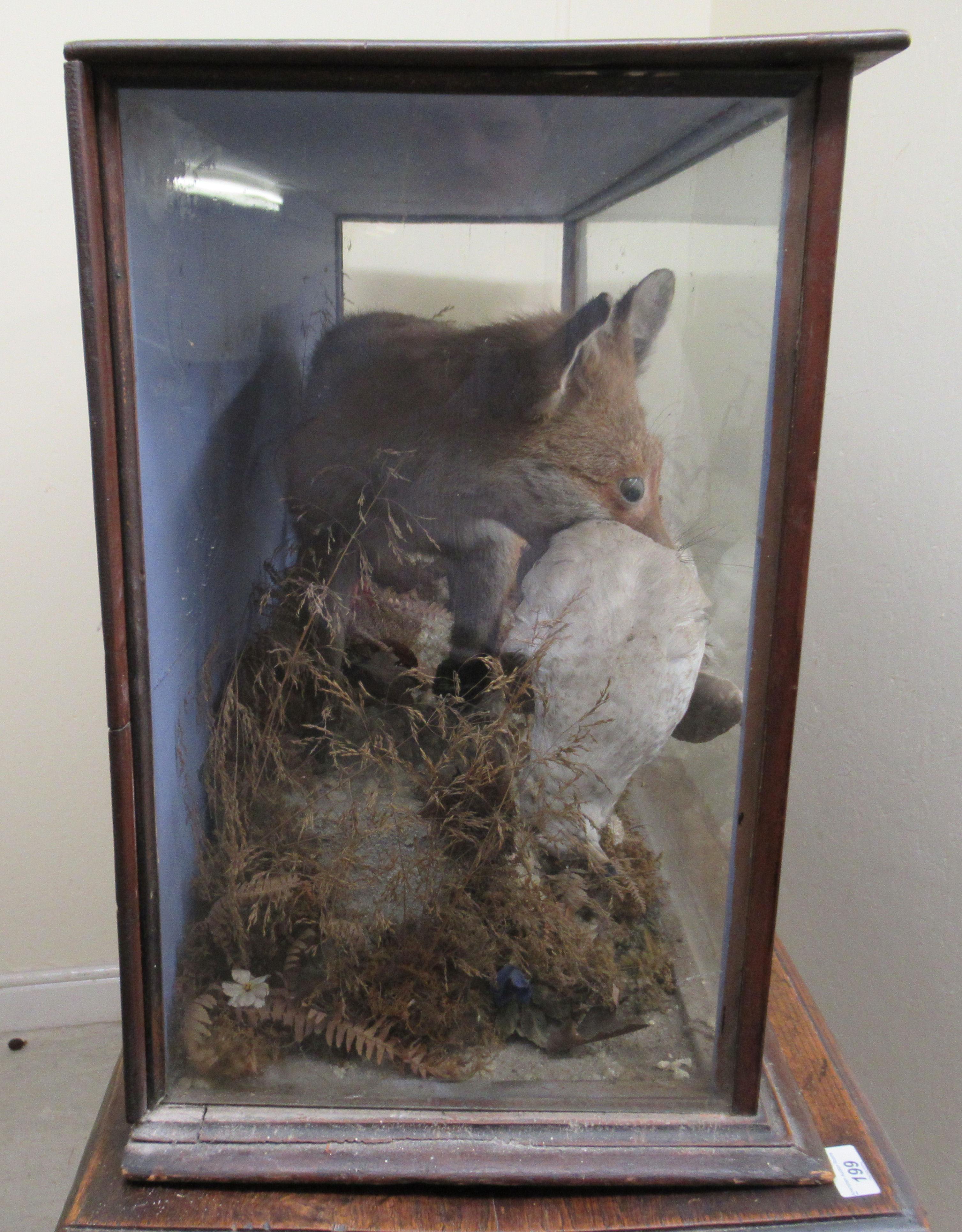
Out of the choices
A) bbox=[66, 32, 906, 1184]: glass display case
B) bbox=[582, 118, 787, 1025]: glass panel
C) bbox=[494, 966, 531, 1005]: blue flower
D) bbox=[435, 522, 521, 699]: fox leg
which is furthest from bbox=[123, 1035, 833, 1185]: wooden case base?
bbox=[435, 522, 521, 699]: fox leg

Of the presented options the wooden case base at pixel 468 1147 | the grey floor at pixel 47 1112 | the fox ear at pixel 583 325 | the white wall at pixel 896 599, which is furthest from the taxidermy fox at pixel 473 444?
the grey floor at pixel 47 1112

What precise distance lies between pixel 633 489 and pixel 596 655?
0.18 meters

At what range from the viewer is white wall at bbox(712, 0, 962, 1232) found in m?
1.19

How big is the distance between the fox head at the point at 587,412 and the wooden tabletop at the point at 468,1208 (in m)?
0.67

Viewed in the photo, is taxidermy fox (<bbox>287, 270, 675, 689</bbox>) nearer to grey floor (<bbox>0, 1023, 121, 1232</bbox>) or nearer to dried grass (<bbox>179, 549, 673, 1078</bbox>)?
dried grass (<bbox>179, 549, 673, 1078</bbox>)

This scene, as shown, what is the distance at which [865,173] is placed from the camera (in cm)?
128

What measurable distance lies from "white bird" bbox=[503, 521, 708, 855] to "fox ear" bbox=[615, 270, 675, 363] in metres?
0.19

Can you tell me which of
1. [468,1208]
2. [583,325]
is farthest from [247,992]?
[583,325]

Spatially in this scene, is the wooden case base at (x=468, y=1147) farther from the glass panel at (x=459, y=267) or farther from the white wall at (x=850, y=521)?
the glass panel at (x=459, y=267)

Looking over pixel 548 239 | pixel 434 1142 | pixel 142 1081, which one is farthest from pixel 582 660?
pixel 142 1081

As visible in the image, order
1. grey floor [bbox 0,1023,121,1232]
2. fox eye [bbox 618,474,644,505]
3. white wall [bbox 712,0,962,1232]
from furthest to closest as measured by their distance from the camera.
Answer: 1. grey floor [bbox 0,1023,121,1232]
2. white wall [bbox 712,0,962,1232]
3. fox eye [bbox 618,474,644,505]

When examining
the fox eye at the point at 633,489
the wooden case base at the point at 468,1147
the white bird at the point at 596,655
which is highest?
the fox eye at the point at 633,489

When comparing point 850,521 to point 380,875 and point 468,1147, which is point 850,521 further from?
point 468,1147

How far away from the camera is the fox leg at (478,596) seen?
0.86 meters
